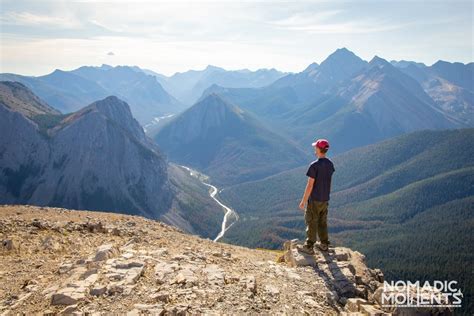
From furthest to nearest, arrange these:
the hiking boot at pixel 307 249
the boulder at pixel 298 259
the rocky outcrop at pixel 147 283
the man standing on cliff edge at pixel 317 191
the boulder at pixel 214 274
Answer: the hiking boot at pixel 307 249 → the man standing on cliff edge at pixel 317 191 → the boulder at pixel 298 259 → the boulder at pixel 214 274 → the rocky outcrop at pixel 147 283

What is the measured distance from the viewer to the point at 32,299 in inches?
575

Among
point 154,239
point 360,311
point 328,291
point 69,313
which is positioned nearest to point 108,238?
point 154,239

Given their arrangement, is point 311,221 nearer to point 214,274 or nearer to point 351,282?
point 351,282

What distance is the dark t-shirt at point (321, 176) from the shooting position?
19.8m

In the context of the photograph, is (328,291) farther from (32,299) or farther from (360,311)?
(32,299)

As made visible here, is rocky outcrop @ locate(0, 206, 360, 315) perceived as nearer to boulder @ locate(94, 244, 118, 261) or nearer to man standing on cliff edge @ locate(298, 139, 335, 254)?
boulder @ locate(94, 244, 118, 261)

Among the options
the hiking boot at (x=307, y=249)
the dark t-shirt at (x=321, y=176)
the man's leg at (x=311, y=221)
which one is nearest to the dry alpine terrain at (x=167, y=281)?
the hiking boot at (x=307, y=249)

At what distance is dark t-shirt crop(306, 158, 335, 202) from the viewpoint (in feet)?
64.8

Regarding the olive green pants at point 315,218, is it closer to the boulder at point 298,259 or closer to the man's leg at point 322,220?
the man's leg at point 322,220

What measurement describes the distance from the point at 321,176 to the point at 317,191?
2.83ft

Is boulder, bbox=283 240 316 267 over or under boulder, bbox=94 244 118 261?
under

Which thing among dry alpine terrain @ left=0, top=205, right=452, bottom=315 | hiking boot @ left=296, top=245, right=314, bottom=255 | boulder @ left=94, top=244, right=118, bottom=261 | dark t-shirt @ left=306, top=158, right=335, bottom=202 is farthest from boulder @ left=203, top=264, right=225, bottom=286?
dark t-shirt @ left=306, top=158, right=335, bottom=202

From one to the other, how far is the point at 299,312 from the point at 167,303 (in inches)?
201

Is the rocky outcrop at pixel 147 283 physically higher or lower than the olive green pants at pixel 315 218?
lower
